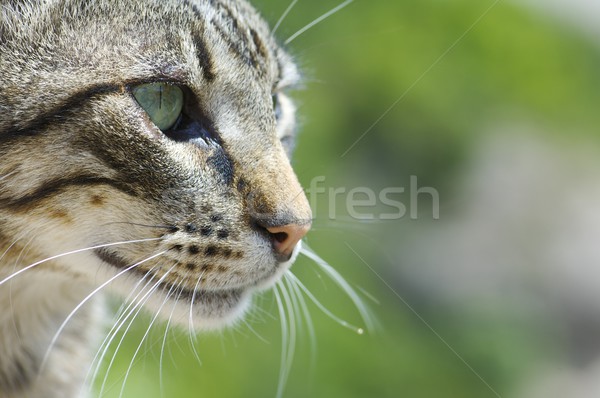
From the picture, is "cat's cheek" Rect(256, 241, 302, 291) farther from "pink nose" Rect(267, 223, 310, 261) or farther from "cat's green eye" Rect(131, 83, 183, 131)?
"cat's green eye" Rect(131, 83, 183, 131)

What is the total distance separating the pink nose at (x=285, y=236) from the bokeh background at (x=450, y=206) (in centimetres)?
132

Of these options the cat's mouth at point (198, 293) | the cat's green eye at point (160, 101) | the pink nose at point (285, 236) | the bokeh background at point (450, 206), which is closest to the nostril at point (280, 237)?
the pink nose at point (285, 236)

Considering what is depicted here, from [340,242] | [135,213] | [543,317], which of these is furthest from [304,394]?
[135,213]

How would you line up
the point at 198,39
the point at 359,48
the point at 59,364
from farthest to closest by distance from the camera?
1. the point at 359,48
2. the point at 59,364
3. the point at 198,39

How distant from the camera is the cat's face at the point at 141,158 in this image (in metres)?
1.33

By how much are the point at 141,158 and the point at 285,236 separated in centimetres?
31

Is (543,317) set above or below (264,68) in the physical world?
above

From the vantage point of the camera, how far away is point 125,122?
133 cm

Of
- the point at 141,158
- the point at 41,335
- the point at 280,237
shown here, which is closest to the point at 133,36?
the point at 141,158

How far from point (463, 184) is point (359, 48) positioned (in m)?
1.04

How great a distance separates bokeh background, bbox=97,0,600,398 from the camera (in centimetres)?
314

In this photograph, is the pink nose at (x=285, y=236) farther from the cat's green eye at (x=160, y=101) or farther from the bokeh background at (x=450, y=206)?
the bokeh background at (x=450, y=206)

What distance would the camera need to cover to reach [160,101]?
1.39m

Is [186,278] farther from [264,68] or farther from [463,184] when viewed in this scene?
[463,184]
